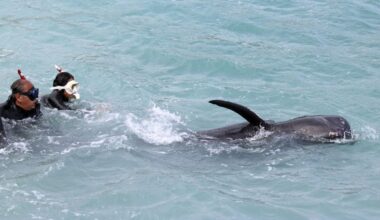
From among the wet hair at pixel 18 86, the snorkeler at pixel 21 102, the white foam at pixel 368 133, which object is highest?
the wet hair at pixel 18 86

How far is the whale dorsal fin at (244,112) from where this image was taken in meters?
7.00

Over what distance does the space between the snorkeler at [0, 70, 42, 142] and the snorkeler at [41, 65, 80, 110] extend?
0.53 meters

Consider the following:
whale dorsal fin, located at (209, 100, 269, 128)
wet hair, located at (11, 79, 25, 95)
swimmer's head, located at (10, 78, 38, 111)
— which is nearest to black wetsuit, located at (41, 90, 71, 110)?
swimmer's head, located at (10, 78, 38, 111)

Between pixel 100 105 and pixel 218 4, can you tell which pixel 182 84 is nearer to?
Answer: pixel 100 105

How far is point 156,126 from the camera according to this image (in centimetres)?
864

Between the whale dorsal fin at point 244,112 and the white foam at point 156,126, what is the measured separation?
1.01m

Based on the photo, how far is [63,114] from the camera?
28.6 ft

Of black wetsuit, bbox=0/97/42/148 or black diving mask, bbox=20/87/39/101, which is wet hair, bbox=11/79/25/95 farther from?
black wetsuit, bbox=0/97/42/148

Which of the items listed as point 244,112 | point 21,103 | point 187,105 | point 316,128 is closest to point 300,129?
point 316,128

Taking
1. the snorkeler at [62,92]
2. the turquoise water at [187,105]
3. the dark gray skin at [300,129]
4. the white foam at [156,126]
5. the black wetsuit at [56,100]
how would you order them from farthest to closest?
the black wetsuit at [56,100] → the snorkeler at [62,92] → the white foam at [156,126] → the dark gray skin at [300,129] → the turquoise water at [187,105]

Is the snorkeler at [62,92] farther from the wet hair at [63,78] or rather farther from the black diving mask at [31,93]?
the black diving mask at [31,93]

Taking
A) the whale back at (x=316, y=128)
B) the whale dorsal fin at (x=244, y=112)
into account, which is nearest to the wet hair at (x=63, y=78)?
the whale dorsal fin at (x=244, y=112)

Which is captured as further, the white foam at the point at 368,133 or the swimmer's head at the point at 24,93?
the white foam at the point at 368,133

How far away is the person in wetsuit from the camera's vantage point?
25.5 feet
